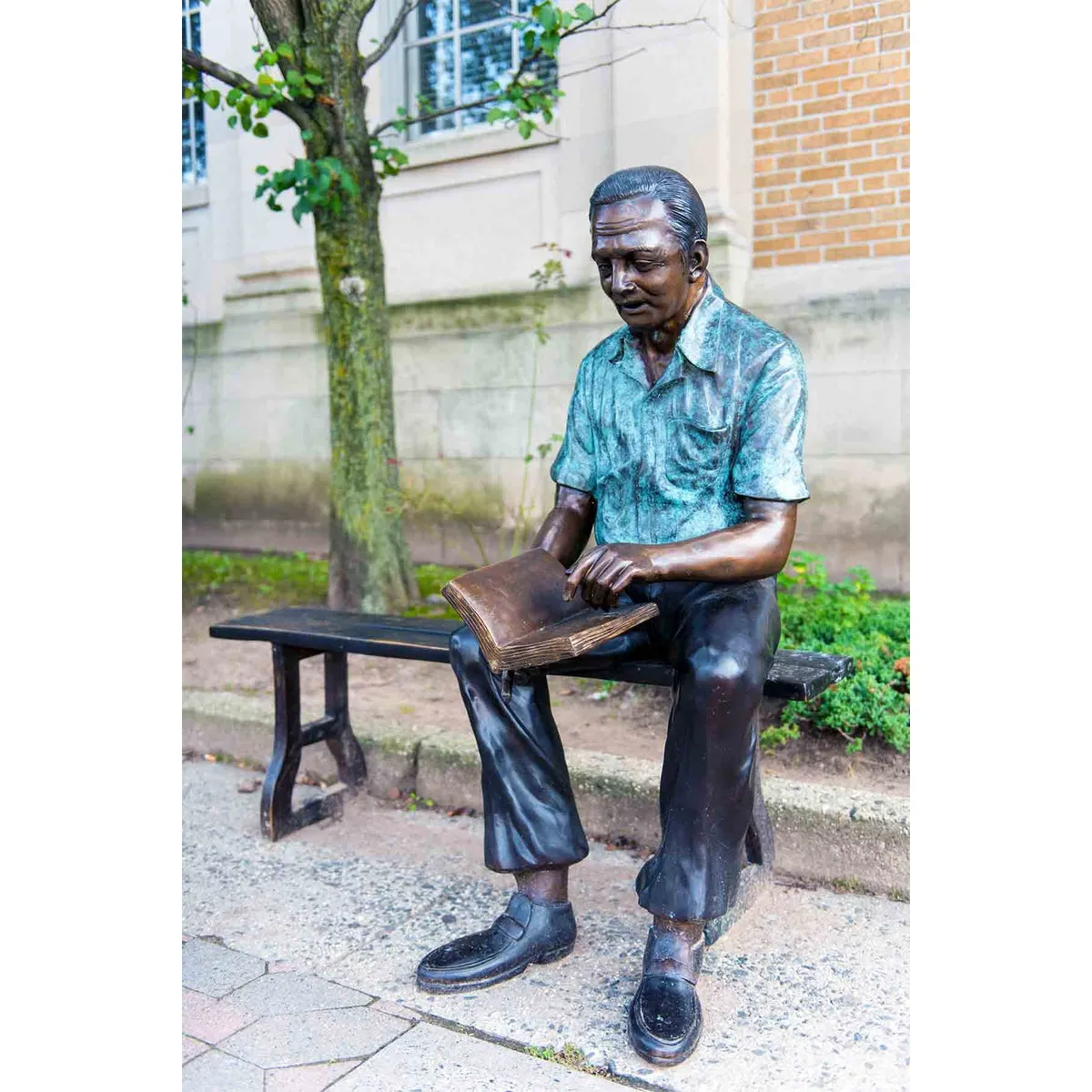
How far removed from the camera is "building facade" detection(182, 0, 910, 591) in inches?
216

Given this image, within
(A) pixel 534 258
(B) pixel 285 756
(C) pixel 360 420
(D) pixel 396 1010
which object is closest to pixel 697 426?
(D) pixel 396 1010

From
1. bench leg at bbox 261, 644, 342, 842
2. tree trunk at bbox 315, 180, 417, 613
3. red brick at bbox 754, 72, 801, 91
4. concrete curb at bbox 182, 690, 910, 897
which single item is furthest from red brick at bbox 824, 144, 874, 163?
bench leg at bbox 261, 644, 342, 842

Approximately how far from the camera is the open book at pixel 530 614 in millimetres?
2312

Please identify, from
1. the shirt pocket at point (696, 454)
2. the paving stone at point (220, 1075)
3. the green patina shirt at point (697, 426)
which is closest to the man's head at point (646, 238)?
the green patina shirt at point (697, 426)

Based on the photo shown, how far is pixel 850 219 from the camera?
18.1 ft

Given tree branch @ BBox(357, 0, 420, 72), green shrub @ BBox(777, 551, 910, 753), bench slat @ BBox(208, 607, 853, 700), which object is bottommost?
green shrub @ BBox(777, 551, 910, 753)

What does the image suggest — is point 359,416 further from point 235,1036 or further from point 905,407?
point 235,1036

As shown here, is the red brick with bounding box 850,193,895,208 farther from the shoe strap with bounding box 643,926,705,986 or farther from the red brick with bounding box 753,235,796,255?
the shoe strap with bounding box 643,926,705,986

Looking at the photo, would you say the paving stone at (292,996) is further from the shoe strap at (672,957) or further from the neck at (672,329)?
the neck at (672,329)

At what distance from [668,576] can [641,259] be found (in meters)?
0.70

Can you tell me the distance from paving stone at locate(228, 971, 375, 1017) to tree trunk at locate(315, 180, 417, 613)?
2872 millimetres

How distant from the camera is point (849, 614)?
14.3 ft

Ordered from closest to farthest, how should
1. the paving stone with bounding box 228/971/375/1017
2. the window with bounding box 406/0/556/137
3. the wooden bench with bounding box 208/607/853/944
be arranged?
the paving stone with bounding box 228/971/375/1017 → the wooden bench with bounding box 208/607/853/944 → the window with bounding box 406/0/556/137

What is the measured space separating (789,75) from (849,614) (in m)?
2.86
